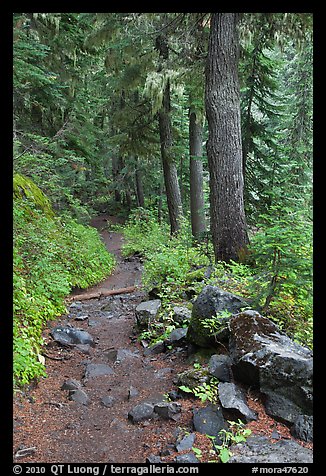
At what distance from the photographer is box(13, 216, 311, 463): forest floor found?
3.26 meters

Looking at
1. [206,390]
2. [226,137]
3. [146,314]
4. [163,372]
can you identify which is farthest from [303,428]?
[226,137]

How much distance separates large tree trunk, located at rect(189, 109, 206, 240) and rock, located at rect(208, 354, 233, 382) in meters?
9.81

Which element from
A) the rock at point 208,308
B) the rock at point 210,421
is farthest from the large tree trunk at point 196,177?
the rock at point 210,421

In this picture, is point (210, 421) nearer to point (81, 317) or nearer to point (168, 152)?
point (81, 317)

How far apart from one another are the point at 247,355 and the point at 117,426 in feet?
5.35

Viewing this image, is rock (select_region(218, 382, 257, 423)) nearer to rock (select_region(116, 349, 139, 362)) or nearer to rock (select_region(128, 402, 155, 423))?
rock (select_region(128, 402, 155, 423))

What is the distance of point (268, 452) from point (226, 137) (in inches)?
217

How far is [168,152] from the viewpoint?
12.8 meters
